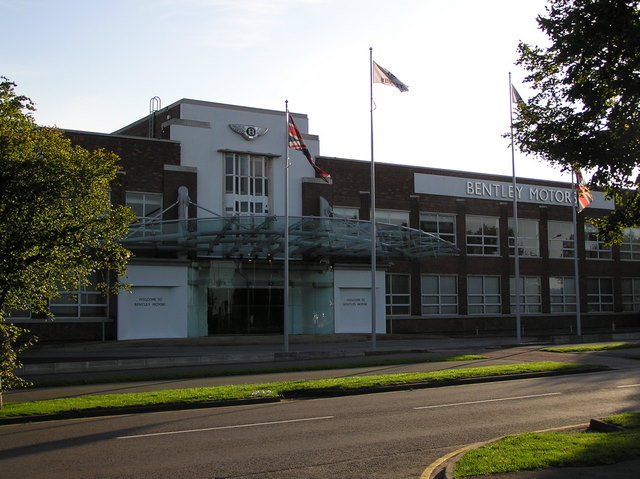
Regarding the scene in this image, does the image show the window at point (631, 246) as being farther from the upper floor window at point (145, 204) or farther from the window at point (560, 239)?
the upper floor window at point (145, 204)

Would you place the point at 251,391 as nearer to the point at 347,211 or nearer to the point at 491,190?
the point at 347,211

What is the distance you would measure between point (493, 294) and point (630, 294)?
42.6 ft

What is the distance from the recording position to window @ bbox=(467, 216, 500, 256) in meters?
44.2

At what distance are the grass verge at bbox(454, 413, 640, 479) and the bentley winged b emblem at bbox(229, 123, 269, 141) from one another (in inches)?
1142

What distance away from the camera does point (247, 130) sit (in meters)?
36.6

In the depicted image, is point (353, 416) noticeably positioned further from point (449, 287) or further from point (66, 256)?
point (449, 287)

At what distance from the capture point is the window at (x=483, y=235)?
145ft

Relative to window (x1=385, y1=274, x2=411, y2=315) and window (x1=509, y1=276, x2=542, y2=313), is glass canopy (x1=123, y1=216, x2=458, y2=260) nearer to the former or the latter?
window (x1=385, y1=274, x2=411, y2=315)

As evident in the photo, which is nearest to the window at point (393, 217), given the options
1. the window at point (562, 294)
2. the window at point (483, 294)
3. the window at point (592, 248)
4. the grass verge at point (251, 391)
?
the window at point (483, 294)

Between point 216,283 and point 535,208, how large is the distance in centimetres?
2388

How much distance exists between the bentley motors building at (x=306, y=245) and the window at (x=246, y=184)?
6 centimetres

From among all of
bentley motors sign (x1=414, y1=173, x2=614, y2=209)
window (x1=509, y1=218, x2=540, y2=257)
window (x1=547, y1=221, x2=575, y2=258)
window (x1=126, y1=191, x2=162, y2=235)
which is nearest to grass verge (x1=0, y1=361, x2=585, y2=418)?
window (x1=126, y1=191, x2=162, y2=235)

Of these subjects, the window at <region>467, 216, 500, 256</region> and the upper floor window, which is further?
the window at <region>467, 216, 500, 256</region>

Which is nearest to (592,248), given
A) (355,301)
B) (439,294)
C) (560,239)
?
(560,239)
